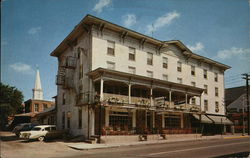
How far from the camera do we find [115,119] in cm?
2466

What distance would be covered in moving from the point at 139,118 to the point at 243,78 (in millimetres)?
21239

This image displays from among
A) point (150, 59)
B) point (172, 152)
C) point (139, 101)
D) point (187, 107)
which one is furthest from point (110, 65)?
point (172, 152)

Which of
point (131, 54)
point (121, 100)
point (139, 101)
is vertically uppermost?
point (131, 54)

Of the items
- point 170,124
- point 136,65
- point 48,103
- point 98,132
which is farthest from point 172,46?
point 48,103

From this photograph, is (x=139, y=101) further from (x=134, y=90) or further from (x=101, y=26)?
(x=101, y=26)

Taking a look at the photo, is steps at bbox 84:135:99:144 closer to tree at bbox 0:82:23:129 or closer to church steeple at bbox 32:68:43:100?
tree at bbox 0:82:23:129

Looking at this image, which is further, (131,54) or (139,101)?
(131,54)

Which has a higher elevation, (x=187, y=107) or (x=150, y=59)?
(x=150, y=59)

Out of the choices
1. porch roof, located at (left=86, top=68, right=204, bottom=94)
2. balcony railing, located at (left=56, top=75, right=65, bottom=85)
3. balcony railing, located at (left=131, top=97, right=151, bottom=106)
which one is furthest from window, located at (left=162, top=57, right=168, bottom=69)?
balcony railing, located at (left=56, top=75, right=65, bottom=85)

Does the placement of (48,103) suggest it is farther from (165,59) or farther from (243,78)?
(243,78)

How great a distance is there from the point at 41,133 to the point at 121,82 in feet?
30.9

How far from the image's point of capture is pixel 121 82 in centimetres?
2439

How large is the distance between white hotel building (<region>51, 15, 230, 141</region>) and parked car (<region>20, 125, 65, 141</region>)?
2.96 m

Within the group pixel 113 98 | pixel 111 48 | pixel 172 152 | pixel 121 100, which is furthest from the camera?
pixel 111 48
